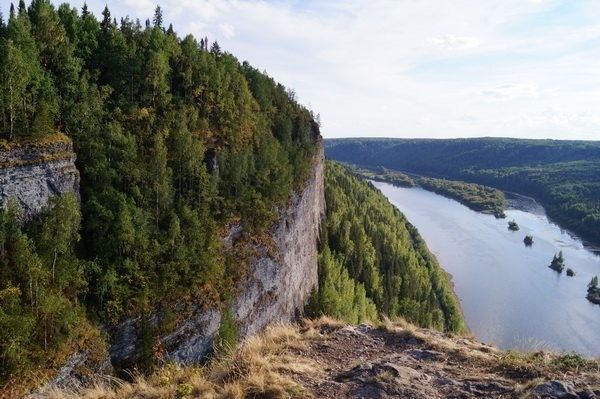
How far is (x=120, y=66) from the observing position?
35.4m

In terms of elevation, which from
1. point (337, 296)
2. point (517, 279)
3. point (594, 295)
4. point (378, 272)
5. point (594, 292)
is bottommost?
point (594, 295)

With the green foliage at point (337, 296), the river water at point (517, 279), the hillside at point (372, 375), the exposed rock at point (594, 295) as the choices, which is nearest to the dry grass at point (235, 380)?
the hillside at point (372, 375)

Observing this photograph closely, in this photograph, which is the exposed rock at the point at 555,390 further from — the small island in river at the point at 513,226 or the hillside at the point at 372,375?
the small island in river at the point at 513,226

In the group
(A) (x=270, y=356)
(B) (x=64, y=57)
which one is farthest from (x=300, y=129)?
(A) (x=270, y=356)

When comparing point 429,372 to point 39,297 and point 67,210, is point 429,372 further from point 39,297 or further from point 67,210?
point 67,210

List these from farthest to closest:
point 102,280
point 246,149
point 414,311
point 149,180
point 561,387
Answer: point 414,311 < point 246,149 < point 149,180 < point 102,280 < point 561,387

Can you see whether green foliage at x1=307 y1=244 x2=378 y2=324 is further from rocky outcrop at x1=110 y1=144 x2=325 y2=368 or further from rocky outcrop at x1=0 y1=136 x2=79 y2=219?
rocky outcrop at x1=0 y1=136 x2=79 y2=219

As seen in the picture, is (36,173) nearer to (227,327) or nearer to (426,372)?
(227,327)

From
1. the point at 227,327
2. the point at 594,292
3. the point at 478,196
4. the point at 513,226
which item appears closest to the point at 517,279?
the point at 594,292

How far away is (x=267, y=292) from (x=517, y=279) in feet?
202

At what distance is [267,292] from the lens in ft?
140

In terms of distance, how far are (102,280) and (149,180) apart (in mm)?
7910

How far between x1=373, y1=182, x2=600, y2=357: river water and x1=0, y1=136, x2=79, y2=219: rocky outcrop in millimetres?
40893

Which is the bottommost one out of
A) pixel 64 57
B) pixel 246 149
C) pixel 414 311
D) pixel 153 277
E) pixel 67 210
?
pixel 414 311
